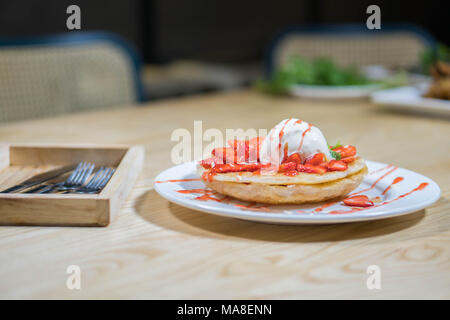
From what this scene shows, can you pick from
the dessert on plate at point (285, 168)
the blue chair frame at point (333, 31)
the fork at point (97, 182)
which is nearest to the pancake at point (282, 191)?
the dessert on plate at point (285, 168)

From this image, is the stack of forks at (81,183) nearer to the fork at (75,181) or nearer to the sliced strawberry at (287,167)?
the fork at (75,181)

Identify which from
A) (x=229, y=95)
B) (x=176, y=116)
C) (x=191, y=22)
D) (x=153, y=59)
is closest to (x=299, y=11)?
(x=191, y=22)

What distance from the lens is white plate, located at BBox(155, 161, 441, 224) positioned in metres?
0.70

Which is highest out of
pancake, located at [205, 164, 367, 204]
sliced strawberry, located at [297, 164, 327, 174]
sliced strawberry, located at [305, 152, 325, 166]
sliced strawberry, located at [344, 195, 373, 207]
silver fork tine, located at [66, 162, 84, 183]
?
sliced strawberry, located at [305, 152, 325, 166]

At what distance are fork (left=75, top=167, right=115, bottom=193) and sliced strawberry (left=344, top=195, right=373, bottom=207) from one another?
0.40m

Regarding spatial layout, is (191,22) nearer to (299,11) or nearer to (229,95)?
(299,11)

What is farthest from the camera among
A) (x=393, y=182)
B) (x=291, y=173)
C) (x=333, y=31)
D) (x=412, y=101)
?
(x=333, y=31)

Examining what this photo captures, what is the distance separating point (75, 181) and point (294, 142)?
38 cm

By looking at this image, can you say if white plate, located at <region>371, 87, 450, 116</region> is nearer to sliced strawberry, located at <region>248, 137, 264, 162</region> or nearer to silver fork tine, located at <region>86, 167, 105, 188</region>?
sliced strawberry, located at <region>248, 137, 264, 162</region>

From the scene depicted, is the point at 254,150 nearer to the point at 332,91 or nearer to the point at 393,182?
the point at 393,182

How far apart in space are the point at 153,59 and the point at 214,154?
4.40 m

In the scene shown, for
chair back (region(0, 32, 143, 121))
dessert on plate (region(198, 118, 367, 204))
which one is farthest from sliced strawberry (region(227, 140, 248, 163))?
chair back (region(0, 32, 143, 121))

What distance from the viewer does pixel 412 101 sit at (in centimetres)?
185

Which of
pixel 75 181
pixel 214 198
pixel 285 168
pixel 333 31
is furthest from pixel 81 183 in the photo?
pixel 333 31
